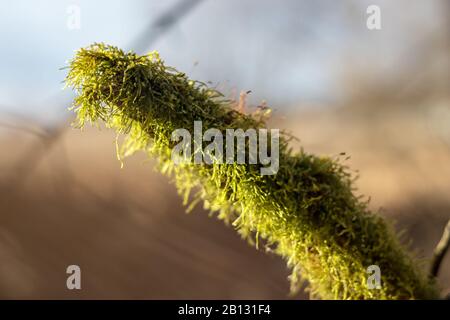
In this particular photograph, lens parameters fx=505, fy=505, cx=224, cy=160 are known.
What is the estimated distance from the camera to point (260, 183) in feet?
1.66

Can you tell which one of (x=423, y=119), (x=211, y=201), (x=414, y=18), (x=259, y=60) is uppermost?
(x=414, y=18)

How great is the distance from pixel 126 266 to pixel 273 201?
1.63m

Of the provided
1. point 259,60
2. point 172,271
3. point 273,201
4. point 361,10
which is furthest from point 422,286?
point 361,10

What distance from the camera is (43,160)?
2.09 m

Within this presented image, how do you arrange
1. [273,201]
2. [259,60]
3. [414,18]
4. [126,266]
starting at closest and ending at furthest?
[273,201], [126,266], [259,60], [414,18]

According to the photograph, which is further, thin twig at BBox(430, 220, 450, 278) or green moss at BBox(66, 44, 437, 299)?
thin twig at BBox(430, 220, 450, 278)

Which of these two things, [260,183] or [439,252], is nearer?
[260,183]

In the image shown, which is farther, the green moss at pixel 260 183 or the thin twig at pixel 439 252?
the thin twig at pixel 439 252

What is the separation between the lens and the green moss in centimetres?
47

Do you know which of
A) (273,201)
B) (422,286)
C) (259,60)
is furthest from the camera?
(259,60)

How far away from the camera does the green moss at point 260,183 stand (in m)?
0.47
